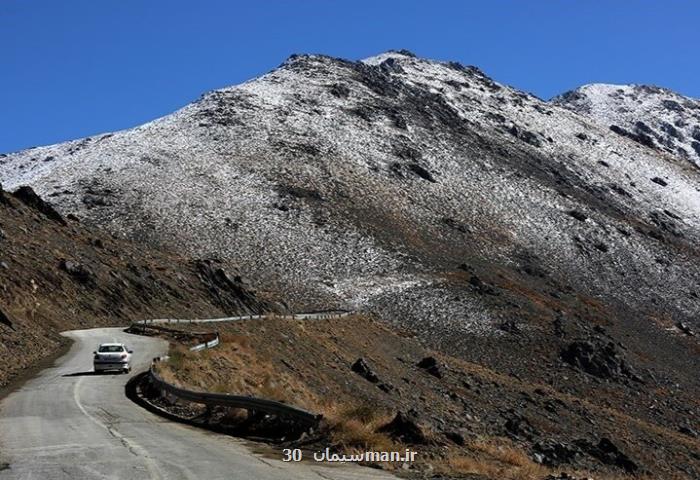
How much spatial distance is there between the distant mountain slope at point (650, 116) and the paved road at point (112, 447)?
15600cm

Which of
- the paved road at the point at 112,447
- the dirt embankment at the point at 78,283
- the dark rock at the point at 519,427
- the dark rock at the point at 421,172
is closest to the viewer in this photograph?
the paved road at the point at 112,447

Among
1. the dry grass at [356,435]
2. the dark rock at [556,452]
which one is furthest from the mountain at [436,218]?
the dry grass at [356,435]

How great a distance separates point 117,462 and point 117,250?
45.0 m

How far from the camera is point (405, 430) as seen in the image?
14562 mm

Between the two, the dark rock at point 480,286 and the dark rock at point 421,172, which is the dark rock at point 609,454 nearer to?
the dark rock at point 480,286

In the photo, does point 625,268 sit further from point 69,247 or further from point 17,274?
point 17,274

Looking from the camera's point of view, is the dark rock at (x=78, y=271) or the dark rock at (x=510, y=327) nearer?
the dark rock at (x=78, y=271)

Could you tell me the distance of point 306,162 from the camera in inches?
3563

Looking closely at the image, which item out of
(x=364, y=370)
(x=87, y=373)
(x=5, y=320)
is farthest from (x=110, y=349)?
(x=364, y=370)

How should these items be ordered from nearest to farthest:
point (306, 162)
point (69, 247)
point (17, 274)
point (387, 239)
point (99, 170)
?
point (17, 274) → point (69, 247) → point (387, 239) → point (99, 170) → point (306, 162)

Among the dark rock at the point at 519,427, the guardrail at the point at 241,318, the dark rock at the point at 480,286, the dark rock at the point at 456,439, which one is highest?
the dark rock at the point at 480,286

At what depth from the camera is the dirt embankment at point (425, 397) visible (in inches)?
843

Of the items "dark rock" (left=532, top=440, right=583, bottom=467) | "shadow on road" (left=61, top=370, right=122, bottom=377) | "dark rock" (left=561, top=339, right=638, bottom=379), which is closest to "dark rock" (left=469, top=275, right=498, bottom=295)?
"dark rock" (left=561, top=339, right=638, bottom=379)

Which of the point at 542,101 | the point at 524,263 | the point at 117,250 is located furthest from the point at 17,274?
the point at 542,101
